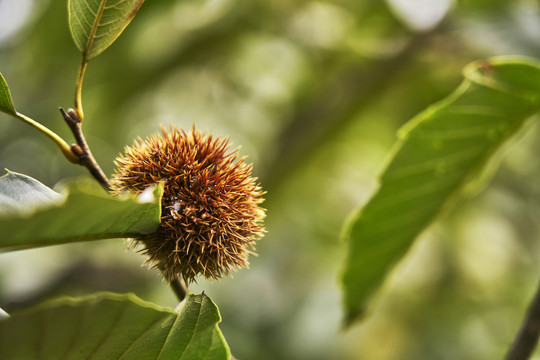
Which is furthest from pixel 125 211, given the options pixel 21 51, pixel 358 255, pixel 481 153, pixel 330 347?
pixel 21 51

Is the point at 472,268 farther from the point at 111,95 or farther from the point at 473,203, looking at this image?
the point at 111,95

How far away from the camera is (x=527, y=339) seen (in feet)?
3.58

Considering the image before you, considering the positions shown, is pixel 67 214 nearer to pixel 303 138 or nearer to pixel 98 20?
pixel 98 20

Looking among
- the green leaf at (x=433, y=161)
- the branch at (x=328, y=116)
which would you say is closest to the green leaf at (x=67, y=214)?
the green leaf at (x=433, y=161)

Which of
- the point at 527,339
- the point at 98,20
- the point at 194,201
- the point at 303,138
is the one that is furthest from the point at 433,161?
the point at 303,138

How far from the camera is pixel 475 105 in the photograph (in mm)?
1278

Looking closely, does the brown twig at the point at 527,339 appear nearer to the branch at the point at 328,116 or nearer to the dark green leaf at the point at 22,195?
the dark green leaf at the point at 22,195

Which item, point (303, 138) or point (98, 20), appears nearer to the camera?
point (98, 20)

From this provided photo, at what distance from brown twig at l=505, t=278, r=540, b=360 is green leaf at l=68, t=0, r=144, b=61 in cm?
99

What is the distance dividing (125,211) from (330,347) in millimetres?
2624

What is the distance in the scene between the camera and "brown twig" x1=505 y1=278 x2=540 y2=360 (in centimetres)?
109

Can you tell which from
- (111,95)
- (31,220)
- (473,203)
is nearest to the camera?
(31,220)

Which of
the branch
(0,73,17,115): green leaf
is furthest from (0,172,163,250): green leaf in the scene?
the branch

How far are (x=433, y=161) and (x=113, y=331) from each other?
3.05 ft
